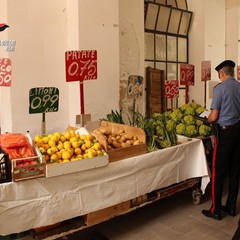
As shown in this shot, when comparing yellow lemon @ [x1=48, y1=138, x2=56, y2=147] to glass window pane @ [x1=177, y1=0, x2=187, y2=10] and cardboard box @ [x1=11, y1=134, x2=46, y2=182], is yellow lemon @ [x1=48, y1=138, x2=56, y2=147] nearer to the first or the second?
cardboard box @ [x1=11, y1=134, x2=46, y2=182]

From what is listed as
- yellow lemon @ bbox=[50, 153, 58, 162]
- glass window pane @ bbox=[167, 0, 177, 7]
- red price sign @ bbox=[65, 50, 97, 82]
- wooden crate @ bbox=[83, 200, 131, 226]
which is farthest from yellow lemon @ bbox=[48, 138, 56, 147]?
glass window pane @ bbox=[167, 0, 177, 7]

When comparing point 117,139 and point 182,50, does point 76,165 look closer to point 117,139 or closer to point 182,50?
point 117,139

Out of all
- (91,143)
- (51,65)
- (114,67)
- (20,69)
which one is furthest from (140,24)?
(91,143)

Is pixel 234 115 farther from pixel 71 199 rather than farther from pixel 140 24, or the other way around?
pixel 140 24

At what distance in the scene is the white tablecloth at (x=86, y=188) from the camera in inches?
72.3

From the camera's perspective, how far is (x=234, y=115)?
2.69 metres

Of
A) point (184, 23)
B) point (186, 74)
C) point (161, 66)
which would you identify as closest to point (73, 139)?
point (186, 74)

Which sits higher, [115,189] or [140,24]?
[140,24]

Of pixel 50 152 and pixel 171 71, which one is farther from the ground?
pixel 171 71

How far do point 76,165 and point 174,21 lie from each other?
4.61 metres

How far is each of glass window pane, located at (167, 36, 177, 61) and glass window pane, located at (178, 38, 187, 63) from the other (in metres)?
0.14

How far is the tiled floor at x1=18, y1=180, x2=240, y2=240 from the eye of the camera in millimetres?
2531

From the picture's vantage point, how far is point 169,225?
2.72 metres

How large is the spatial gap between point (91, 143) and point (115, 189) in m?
0.42
